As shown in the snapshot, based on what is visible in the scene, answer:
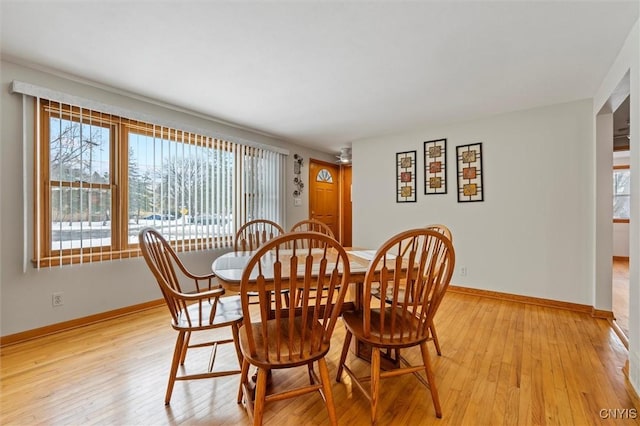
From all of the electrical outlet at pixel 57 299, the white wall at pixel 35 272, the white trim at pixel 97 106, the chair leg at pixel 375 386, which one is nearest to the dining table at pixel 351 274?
the chair leg at pixel 375 386

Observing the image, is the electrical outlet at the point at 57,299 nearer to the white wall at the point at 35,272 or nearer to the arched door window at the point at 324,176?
the white wall at the point at 35,272

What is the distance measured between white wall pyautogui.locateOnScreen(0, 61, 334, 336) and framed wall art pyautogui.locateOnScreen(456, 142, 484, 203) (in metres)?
3.84

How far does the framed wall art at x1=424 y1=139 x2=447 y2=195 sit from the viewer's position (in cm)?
397

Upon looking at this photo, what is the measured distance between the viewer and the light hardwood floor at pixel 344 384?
149cm

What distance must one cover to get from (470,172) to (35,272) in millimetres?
4657

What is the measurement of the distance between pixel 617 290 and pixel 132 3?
19.2 feet

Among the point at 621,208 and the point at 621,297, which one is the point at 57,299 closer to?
the point at 621,297

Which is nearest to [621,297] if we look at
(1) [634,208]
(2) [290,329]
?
(1) [634,208]

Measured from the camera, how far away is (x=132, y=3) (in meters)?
1.65

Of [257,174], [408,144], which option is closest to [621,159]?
[408,144]

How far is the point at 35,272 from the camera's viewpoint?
7.84ft

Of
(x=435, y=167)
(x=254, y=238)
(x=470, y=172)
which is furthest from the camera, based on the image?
(x=435, y=167)

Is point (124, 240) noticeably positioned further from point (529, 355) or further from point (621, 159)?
point (621, 159)

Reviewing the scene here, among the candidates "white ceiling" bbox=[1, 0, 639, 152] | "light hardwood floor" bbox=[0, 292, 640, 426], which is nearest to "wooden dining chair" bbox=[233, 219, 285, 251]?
"light hardwood floor" bbox=[0, 292, 640, 426]
